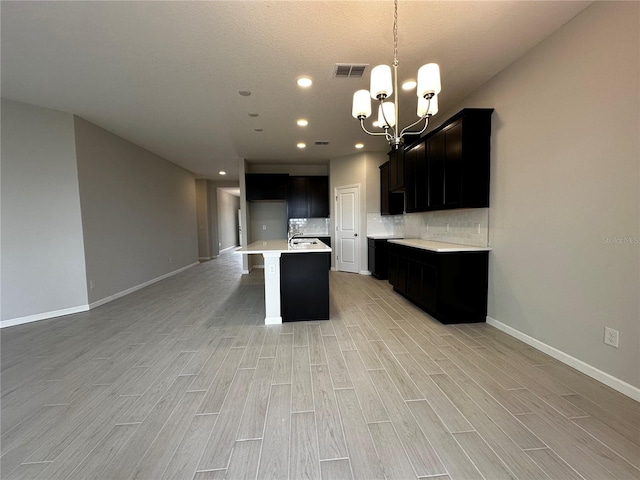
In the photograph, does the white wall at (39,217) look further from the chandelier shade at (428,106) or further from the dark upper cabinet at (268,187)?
the chandelier shade at (428,106)

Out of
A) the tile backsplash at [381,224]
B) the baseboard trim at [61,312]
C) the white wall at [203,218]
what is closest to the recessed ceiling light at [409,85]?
the tile backsplash at [381,224]

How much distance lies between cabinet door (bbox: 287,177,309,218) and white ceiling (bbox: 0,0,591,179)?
3163mm

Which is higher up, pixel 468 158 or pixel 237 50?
pixel 237 50

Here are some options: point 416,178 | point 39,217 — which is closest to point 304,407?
point 416,178

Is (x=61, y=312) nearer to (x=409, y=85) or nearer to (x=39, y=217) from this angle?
(x=39, y=217)

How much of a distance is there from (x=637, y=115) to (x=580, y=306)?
4.75 ft

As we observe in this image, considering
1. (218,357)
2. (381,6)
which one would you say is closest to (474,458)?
Result: (218,357)

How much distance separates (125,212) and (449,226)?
568cm

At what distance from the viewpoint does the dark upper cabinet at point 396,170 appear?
4.68 metres

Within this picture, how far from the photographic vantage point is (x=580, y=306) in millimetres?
2182

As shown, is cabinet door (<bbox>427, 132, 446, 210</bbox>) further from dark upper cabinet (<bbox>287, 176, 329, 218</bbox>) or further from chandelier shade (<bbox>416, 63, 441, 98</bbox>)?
dark upper cabinet (<bbox>287, 176, 329, 218</bbox>)

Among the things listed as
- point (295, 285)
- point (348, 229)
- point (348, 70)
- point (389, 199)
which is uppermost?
point (348, 70)

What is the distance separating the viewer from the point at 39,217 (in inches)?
141

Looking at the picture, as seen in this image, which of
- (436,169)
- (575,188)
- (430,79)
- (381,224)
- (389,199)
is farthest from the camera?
(381,224)
